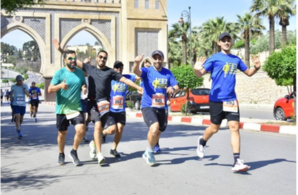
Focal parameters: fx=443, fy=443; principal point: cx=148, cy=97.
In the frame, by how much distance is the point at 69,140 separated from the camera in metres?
10.5

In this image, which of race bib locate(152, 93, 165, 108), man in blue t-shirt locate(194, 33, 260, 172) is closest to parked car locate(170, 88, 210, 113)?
race bib locate(152, 93, 165, 108)

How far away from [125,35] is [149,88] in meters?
36.8

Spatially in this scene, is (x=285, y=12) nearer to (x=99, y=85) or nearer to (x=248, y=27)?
(x=248, y=27)

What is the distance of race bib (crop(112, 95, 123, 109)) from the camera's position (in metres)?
7.60

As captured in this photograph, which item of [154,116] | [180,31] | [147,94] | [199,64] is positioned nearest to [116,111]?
[147,94]

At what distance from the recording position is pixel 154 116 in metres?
6.82

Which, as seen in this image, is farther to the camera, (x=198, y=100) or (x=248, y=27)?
(x=248, y=27)

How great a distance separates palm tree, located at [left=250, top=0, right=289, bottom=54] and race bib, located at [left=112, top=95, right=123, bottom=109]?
3470cm

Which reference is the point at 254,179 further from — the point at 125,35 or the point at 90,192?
the point at 125,35

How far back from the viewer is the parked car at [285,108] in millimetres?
14711

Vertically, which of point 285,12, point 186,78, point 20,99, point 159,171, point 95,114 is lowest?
point 159,171

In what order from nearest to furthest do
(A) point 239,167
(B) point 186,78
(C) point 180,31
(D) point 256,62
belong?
(A) point 239,167 → (D) point 256,62 → (B) point 186,78 → (C) point 180,31

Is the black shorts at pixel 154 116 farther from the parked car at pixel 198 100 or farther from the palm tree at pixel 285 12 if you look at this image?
the palm tree at pixel 285 12

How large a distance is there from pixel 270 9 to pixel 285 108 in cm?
2895
